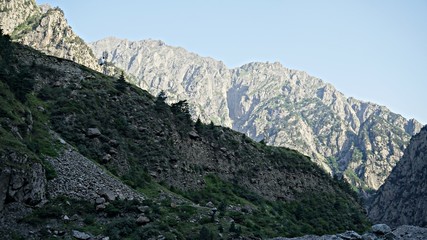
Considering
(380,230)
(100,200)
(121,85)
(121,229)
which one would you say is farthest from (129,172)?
(380,230)

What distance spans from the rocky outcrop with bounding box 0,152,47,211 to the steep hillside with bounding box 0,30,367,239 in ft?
0.32

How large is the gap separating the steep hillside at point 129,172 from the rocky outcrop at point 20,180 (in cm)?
10

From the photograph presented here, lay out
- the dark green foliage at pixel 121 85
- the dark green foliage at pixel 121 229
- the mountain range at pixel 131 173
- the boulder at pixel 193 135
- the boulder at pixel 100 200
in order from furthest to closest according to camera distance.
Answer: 1. the boulder at pixel 193 135
2. the dark green foliage at pixel 121 85
3. the boulder at pixel 100 200
4. the mountain range at pixel 131 173
5. the dark green foliage at pixel 121 229

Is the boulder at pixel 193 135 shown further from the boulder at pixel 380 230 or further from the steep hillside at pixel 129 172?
the boulder at pixel 380 230

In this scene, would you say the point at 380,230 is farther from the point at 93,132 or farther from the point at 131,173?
the point at 93,132

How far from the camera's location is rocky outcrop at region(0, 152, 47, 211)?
29.8 meters

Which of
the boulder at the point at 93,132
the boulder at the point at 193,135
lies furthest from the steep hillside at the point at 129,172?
the boulder at the point at 193,135

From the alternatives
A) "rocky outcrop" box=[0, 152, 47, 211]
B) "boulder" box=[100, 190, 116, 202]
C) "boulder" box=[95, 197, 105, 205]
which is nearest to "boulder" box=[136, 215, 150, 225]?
"boulder" box=[95, 197, 105, 205]

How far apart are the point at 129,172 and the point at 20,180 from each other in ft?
81.3

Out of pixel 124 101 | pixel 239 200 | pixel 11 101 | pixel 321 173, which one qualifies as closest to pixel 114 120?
pixel 124 101

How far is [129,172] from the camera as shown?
55.7 metres

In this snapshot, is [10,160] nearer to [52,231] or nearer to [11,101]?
[52,231]

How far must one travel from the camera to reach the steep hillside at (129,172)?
3372cm

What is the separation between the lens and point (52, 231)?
1224 inches
